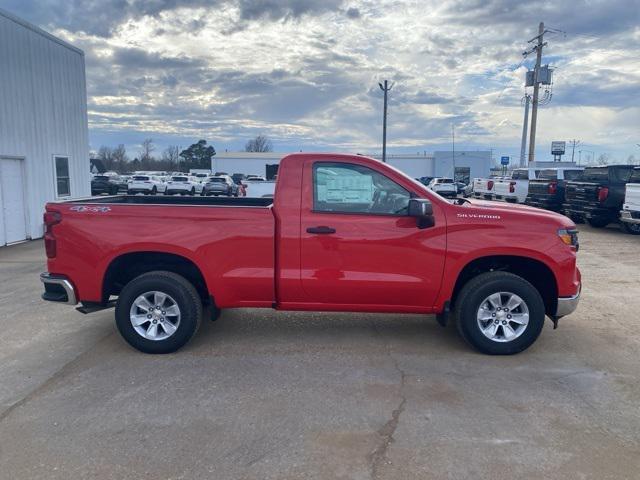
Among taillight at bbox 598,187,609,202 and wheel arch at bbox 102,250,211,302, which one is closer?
wheel arch at bbox 102,250,211,302

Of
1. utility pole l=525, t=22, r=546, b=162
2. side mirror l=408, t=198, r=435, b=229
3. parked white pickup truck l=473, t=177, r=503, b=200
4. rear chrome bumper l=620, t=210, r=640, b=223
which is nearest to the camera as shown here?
side mirror l=408, t=198, r=435, b=229

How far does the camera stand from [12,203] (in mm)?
12500

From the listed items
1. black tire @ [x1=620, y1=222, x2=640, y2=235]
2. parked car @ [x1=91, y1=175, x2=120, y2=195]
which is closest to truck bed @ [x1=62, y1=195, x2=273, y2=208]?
black tire @ [x1=620, y1=222, x2=640, y2=235]

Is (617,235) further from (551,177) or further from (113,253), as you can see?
(113,253)

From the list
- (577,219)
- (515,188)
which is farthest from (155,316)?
(515,188)

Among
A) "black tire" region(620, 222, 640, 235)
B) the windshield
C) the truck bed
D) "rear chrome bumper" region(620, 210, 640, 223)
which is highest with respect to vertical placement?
the windshield

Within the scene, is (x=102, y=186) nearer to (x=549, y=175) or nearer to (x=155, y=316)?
(x=549, y=175)

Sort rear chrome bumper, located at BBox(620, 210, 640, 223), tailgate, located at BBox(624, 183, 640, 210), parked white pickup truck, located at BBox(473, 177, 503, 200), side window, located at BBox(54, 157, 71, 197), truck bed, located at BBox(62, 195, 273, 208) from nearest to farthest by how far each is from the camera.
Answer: truck bed, located at BBox(62, 195, 273, 208), tailgate, located at BBox(624, 183, 640, 210), rear chrome bumper, located at BBox(620, 210, 640, 223), side window, located at BBox(54, 157, 71, 197), parked white pickup truck, located at BBox(473, 177, 503, 200)

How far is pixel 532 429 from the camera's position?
365cm

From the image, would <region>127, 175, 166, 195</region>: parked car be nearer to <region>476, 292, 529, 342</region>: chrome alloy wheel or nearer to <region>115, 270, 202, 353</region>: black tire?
<region>115, 270, 202, 353</region>: black tire

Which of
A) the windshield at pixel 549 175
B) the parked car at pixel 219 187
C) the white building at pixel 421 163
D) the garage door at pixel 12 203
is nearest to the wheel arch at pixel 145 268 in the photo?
the garage door at pixel 12 203

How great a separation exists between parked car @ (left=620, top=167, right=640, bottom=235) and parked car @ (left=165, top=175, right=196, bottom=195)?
96.4 feet

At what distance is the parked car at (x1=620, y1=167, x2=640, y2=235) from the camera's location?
13.4 m

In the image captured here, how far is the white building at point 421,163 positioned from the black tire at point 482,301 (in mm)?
55502
